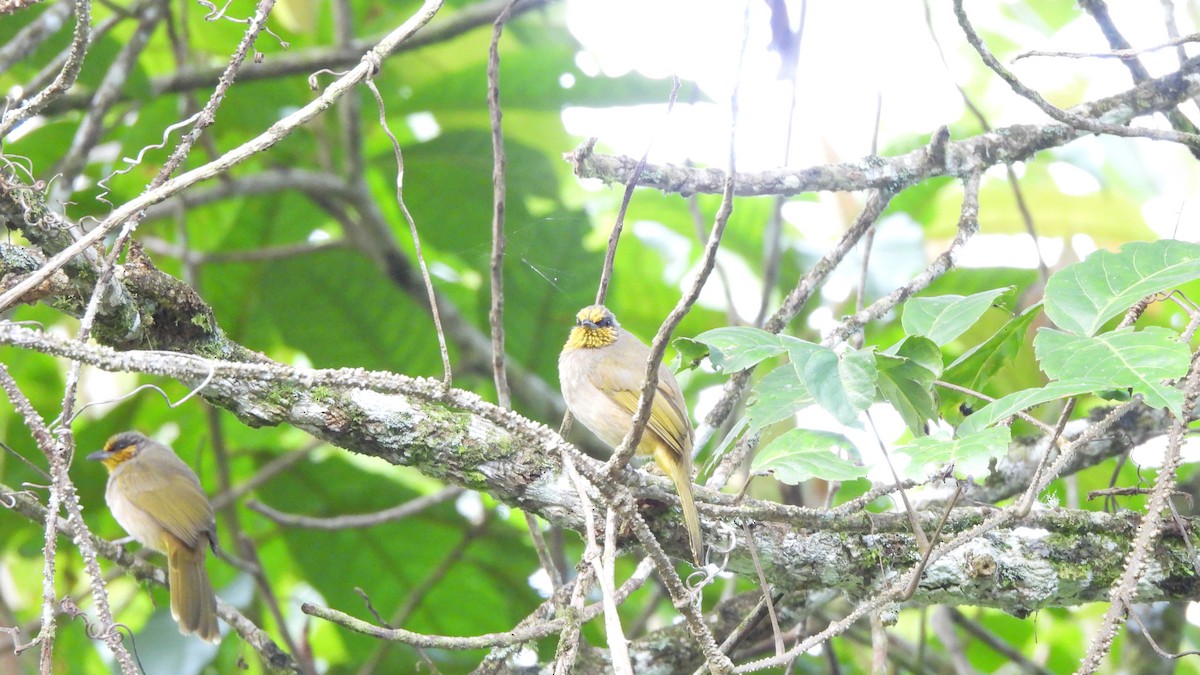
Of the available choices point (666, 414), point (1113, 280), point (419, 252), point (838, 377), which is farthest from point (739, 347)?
point (666, 414)

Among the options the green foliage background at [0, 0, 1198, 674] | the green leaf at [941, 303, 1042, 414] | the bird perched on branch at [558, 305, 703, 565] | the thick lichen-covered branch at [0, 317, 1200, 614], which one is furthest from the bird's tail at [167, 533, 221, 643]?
the green leaf at [941, 303, 1042, 414]

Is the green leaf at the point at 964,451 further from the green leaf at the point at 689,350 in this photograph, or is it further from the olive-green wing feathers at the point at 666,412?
the olive-green wing feathers at the point at 666,412

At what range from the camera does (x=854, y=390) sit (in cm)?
196

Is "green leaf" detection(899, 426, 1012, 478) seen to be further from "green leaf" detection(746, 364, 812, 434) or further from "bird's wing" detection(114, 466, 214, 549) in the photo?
"bird's wing" detection(114, 466, 214, 549)

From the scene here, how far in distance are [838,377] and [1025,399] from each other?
1.06 feet

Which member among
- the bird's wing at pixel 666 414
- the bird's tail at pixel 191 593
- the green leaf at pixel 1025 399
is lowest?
the bird's tail at pixel 191 593

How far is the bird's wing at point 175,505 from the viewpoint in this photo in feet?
14.4

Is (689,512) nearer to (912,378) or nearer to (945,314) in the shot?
(912,378)

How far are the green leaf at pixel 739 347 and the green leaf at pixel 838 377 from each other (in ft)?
0.29

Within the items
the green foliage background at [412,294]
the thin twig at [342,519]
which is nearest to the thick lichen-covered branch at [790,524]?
the thin twig at [342,519]

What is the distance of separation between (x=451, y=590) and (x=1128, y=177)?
482cm

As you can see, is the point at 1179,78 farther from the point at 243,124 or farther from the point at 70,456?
the point at 243,124

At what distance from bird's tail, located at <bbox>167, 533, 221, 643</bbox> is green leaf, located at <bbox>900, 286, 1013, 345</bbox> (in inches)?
118

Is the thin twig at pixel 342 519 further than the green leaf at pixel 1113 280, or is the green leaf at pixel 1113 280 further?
the thin twig at pixel 342 519
